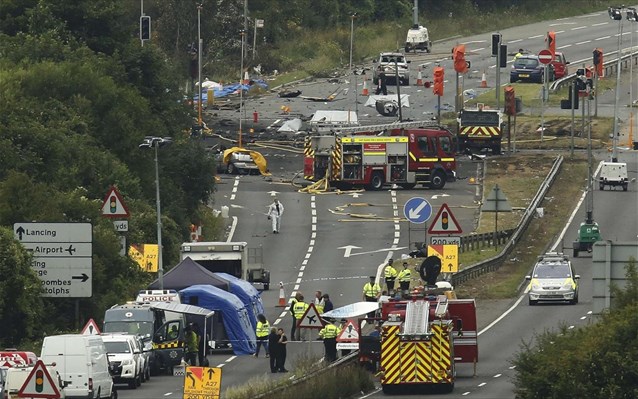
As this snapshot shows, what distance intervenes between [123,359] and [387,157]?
41374mm

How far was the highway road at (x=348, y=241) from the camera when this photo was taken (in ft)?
163

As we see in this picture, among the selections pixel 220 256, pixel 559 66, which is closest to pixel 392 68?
pixel 559 66

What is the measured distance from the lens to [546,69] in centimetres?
10800

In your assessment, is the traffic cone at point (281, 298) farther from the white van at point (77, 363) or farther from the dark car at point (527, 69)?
the dark car at point (527, 69)

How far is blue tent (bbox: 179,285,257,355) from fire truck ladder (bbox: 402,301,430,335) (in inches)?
389

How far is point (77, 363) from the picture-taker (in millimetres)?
42000

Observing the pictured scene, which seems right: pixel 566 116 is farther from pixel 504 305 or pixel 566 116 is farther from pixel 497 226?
pixel 504 305

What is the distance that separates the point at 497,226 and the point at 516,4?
7024 centimetres

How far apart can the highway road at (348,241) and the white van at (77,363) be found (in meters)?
2.42

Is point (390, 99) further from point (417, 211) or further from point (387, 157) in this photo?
point (417, 211)

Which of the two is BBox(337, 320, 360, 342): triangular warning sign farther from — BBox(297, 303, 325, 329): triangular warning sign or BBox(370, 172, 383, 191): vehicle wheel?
BBox(370, 172, 383, 191): vehicle wheel

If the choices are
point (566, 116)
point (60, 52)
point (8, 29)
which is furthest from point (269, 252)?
point (566, 116)

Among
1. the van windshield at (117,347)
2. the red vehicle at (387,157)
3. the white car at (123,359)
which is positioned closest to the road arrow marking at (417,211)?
the white car at (123,359)

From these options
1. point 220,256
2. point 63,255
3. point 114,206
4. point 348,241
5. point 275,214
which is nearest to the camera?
point 63,255
